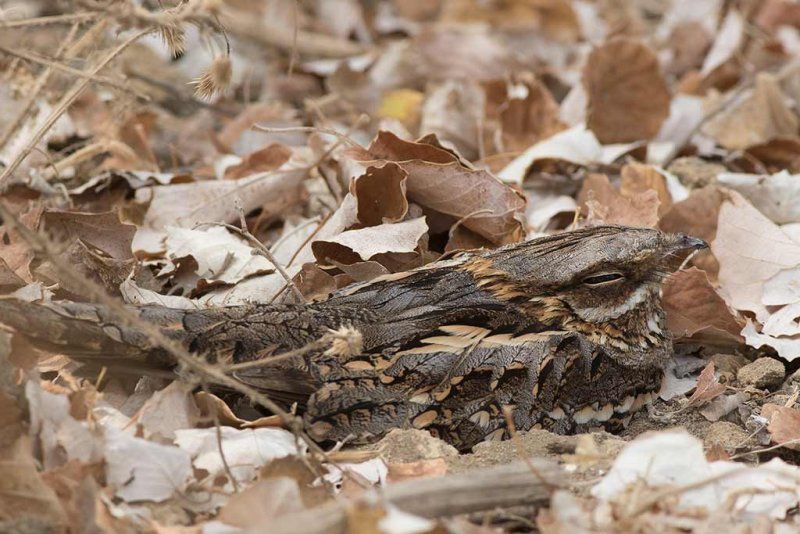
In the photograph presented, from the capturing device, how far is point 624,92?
185 inches

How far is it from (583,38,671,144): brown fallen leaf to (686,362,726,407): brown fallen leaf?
70.2 inches

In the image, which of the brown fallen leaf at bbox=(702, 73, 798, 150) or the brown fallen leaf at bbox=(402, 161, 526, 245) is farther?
the brown fallen leaf at bbox=(702, 73, 798, 150)

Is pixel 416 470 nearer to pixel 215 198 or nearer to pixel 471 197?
pixel 471 197

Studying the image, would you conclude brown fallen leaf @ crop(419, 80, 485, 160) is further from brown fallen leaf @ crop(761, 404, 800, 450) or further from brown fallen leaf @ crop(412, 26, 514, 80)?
brown fallen leaf @ crop(761, 404, 800, 450)

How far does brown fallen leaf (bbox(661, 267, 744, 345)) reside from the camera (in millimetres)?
3408

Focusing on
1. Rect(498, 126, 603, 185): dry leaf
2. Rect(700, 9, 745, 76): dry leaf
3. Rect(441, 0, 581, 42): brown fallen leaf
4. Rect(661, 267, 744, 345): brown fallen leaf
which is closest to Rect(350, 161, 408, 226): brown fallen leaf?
Rect(498, 126, 603, 185): dry leaf

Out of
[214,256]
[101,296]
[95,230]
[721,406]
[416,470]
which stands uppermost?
[101,296]

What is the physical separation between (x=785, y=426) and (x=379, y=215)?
1.49 metres

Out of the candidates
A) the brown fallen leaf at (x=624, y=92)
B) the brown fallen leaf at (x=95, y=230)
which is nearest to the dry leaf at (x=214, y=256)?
the brown fallen leaf at (x=95, y=230)

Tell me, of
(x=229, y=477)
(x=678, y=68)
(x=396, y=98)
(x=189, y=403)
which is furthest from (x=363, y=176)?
Answer: (x=678, y=68)

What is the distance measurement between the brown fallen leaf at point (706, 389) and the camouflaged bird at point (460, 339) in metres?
0.13

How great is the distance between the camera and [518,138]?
15.4 feet

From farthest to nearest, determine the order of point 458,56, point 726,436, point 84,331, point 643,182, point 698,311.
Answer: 1. point 458,56
2. point 643,182
3. point 698,311
4. point 726,436
5. point 84,331

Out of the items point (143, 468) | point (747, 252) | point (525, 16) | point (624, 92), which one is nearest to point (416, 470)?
point (143, 468)
